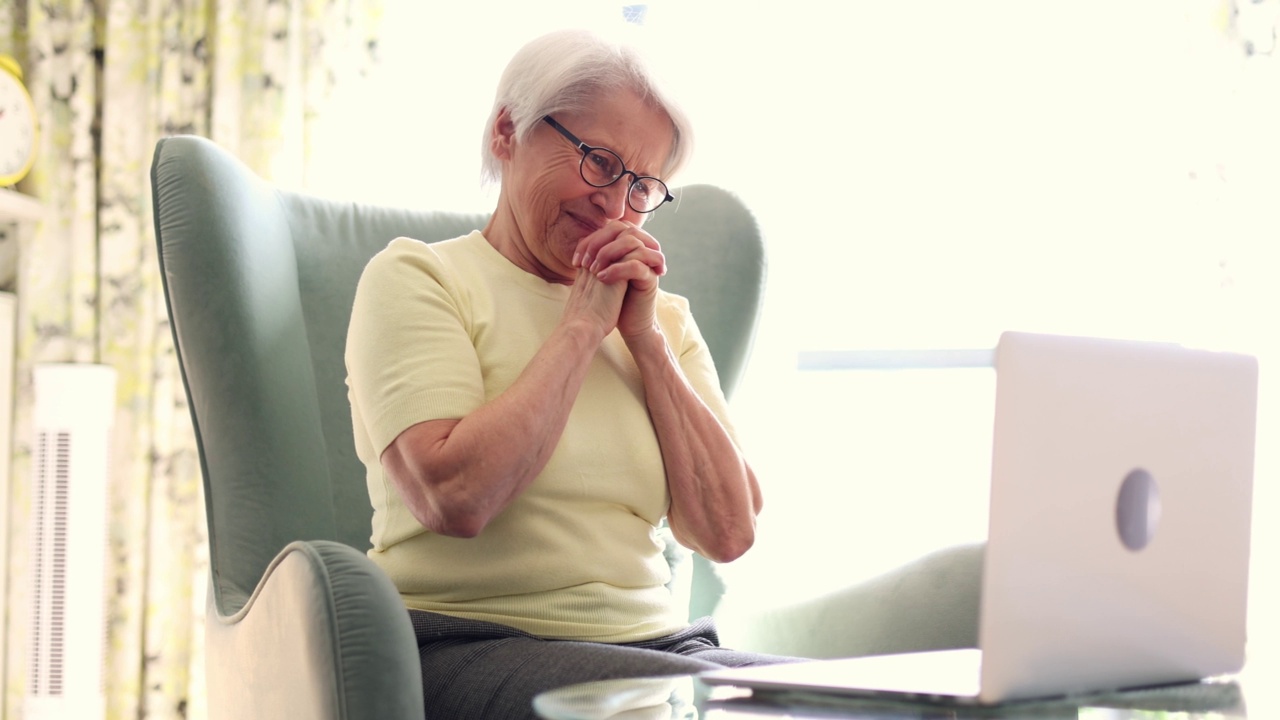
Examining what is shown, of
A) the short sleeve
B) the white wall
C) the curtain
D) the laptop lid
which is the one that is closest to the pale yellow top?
the short sleeve

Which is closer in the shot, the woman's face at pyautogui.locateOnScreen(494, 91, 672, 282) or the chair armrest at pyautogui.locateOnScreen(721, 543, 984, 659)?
the woman's face at pyautogui.locateOnScreen(494, 91, 672, 282)

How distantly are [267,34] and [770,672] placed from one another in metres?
2.60

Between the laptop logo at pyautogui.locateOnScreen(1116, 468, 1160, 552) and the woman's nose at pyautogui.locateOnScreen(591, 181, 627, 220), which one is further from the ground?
the woman's nose at pyautogui.locateOnScreen(591, 181, 627, 220)

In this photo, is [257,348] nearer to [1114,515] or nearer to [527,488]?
[527,488]

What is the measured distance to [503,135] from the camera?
1.32 m

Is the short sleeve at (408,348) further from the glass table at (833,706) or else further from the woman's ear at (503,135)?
the glass table at (833,706)

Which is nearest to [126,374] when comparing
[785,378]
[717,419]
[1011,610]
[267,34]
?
[267,34]

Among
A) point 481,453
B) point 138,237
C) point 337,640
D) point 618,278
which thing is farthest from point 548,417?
point 138,237

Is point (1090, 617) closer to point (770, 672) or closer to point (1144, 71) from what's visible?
point (770, 672)

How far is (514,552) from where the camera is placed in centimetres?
110

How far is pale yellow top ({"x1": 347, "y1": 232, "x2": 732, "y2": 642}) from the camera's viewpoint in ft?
3.59

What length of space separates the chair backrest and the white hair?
38 cm

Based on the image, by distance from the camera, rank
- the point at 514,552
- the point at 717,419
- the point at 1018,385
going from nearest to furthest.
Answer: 1. the point at 1018,385
2. the point at 514,552
3. the point at 717,419

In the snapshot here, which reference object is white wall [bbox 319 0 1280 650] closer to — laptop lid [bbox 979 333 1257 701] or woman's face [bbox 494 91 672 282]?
woman's face [bbox 494 91 672 282]
